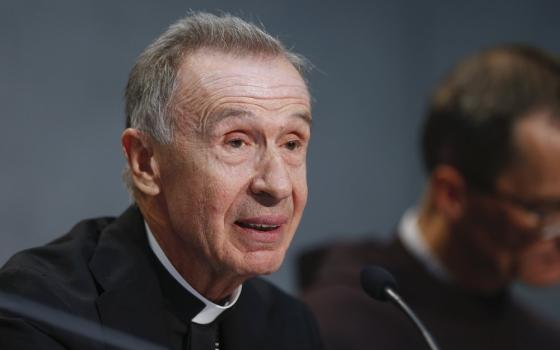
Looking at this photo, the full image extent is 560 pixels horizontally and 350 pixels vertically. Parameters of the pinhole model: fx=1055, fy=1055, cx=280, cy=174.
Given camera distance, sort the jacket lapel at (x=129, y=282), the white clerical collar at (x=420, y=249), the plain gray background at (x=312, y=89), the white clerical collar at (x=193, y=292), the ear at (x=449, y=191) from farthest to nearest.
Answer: the white clerical collar at (x=420, y=249) → the ear at (x=449, y=191) → the plain gray background at (x=312, y=89) → the white clerical collar at (x=193, y=292) → the jacket lapel at (x=129, y=282)

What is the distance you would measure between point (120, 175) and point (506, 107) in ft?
4.57

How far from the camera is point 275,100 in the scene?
204 cm

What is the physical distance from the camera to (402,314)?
334cm

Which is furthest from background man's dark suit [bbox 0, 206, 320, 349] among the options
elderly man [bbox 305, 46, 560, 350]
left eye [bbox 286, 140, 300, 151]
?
elderly man [bbox 305, 46, 560, 350]

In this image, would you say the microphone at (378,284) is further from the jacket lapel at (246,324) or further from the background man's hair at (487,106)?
the background man's hair at (487,106)

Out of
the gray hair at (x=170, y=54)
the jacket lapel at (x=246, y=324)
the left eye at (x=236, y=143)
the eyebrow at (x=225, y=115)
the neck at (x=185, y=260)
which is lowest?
the jacket lapel at (x=246, y=324)

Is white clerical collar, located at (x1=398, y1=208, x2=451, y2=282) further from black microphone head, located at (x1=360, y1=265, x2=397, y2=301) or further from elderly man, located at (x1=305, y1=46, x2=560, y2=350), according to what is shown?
black microphone head, located at (x1=360, y1=265, x2=397, y2=301)

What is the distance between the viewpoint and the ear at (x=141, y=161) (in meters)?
2.09

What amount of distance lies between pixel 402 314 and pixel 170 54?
1.57 meters

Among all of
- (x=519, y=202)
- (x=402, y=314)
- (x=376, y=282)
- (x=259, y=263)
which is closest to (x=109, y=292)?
(x=259, y=263)

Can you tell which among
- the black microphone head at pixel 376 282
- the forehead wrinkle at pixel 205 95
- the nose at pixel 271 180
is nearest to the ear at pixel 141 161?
the forehead wrinkle at pixel 205 95

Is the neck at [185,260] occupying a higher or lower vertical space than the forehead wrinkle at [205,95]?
lower

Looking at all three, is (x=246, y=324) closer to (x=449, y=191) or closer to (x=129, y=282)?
(x=129, y=282)

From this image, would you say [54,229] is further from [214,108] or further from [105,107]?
[214,108]
